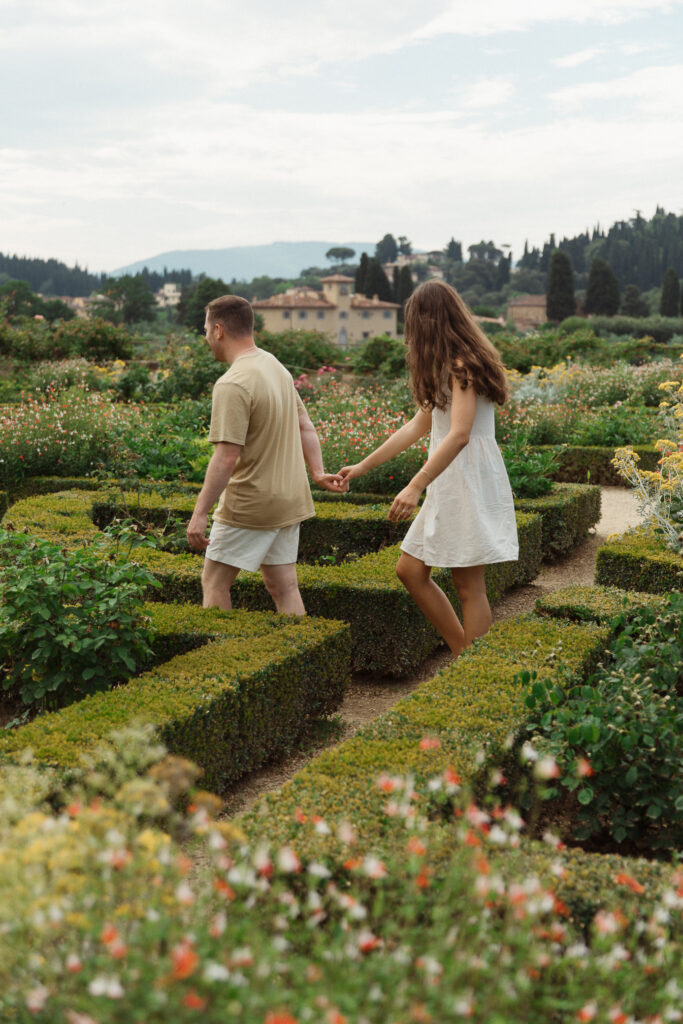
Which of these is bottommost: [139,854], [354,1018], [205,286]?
[354,1018]

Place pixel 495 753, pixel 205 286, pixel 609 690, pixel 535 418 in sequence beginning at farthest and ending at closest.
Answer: pixel 205 286, pixel 535 418, pixel 609 690, pixel 495 753

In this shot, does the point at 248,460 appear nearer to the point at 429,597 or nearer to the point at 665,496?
the point at 429,597

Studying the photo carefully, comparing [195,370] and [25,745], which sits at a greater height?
[195,370]

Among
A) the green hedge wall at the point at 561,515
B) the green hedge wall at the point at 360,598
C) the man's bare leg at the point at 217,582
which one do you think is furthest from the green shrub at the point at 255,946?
the green hedge wall at the point at 561,515

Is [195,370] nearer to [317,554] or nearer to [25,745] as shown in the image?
[317,554]

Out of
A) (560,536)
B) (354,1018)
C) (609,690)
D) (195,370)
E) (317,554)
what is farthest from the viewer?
(195,370)

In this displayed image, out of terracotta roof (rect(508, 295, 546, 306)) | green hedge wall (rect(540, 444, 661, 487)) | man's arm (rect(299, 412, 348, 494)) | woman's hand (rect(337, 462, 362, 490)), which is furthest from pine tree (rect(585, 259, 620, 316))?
man's arm (rect(299, 412, 348, 494))

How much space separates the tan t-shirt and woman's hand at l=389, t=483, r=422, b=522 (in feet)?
2.04

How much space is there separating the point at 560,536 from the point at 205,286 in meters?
46.1

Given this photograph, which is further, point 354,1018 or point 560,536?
point 560,536

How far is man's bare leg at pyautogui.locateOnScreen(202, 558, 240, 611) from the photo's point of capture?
4.29 m

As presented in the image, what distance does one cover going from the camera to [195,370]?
1461 centimetres

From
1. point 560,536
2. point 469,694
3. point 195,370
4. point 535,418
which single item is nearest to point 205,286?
point 195,370

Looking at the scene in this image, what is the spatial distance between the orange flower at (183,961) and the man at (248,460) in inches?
101
